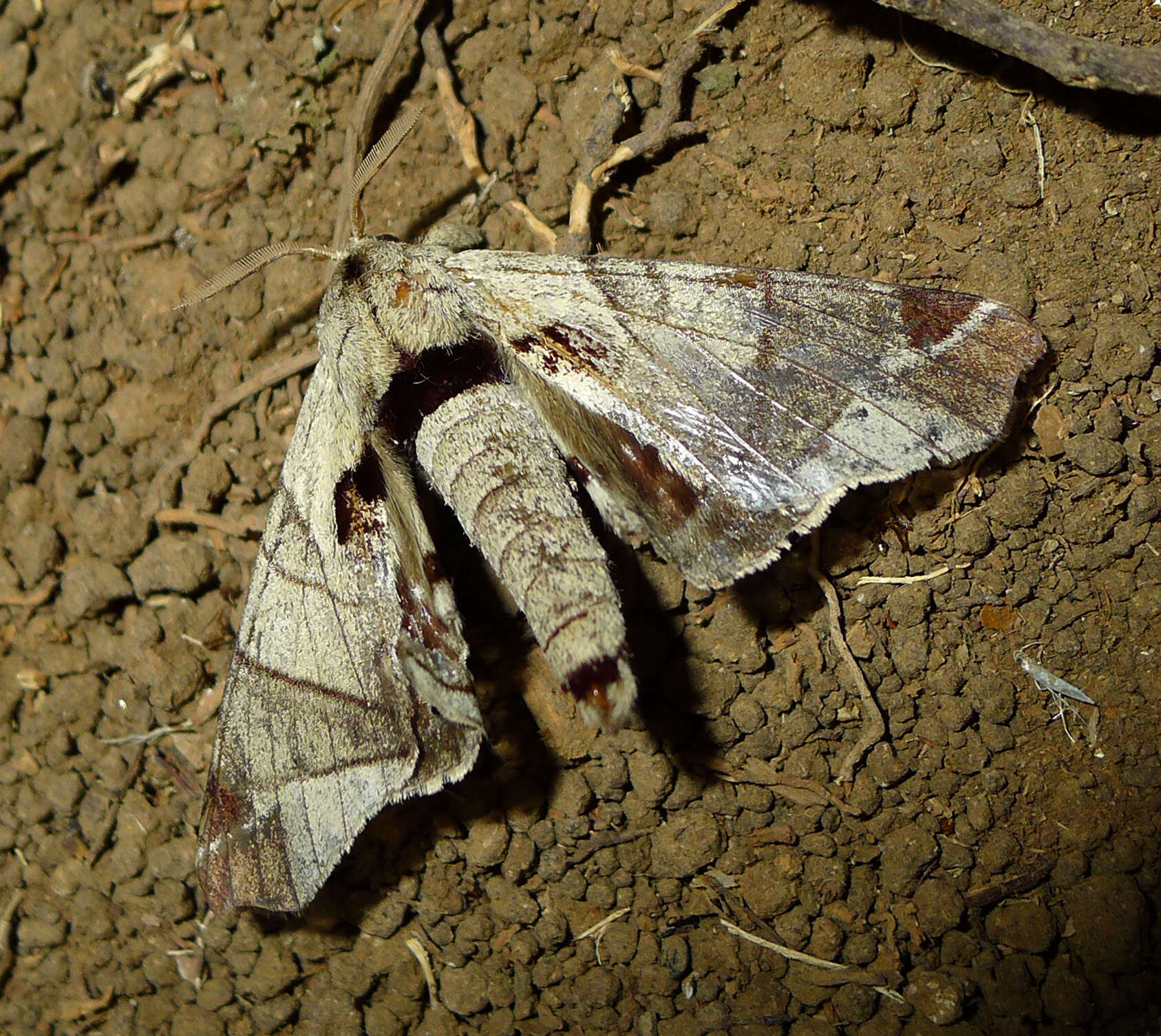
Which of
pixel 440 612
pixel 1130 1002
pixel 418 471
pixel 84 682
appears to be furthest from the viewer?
pixel 84 682

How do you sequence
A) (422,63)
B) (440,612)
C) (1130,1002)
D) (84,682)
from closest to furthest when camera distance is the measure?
(1130,1002)
(440,612)
(422,63)
(84,682)

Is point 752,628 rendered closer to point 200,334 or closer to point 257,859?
point 257,859

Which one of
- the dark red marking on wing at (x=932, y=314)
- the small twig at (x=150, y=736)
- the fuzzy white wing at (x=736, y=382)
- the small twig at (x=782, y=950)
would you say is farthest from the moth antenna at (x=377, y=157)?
the small twig at (x=782, y=950)

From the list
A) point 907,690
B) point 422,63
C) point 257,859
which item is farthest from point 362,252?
point 907,690

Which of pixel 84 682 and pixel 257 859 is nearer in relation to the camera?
pixel 257 859

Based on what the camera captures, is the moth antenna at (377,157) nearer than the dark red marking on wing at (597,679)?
No

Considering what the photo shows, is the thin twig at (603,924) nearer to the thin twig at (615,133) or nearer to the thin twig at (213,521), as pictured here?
the thin twig at (213,521)

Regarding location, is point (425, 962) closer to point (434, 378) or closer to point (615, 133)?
point (434, 378)
